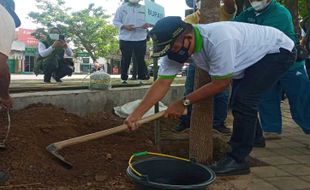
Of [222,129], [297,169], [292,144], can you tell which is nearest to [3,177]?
[297,169]

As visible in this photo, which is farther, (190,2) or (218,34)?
(190,2)

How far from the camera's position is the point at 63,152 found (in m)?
3.58

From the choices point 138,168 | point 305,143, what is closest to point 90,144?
point 138,168

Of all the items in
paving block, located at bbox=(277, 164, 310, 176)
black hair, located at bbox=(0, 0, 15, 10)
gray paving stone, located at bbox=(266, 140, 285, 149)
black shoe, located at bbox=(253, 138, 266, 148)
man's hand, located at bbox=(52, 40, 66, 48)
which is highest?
black hair, located at bbox=(0, 0, 15, 10)

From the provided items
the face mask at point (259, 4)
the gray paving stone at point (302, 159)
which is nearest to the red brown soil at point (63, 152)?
the gray paving stone at point (302, 159)

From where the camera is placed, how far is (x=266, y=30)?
329 cm

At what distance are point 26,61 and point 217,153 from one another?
133 ft

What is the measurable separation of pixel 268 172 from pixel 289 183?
0.31m

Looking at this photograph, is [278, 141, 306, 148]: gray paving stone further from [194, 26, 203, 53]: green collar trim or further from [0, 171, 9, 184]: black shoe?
[0, 171, 9, 184]: black shoe

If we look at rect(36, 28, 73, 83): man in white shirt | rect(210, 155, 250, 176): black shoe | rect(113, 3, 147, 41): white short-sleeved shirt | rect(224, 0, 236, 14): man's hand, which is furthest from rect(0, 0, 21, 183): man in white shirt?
rect(36, 28, 73, 83): man in white shirt

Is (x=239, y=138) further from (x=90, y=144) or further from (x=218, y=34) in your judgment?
(x=90, y=144)

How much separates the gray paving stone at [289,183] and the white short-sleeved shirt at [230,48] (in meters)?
0.91

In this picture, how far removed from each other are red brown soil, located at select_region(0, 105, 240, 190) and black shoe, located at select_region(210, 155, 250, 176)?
0.23m

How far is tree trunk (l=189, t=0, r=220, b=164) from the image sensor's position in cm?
336
